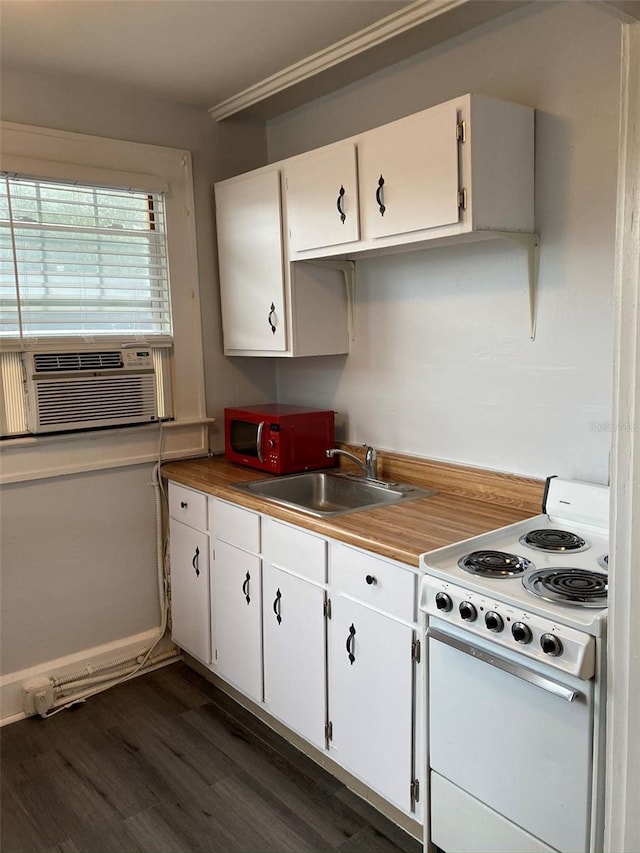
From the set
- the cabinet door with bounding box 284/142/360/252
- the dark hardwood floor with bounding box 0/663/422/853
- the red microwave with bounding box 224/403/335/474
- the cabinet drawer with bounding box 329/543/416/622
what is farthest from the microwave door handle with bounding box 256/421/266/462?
the dark hardwood floor with bounding box 0/663/422/853

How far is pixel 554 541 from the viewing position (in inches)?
79.2

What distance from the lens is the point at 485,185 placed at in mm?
2111

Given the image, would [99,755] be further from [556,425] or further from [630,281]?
[630,281]

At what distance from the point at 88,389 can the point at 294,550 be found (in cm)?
120

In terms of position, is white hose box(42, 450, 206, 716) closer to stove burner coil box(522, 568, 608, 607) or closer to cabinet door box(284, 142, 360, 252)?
cabinet door box(284, 142, 360, 252)

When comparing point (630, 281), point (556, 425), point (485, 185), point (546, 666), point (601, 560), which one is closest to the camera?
point (630, 281)

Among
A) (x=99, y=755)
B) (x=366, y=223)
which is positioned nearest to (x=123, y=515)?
(x=99, y=755)

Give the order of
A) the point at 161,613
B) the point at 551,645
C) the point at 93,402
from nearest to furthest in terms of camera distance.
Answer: the point at 551,645 → the point at 93,402 → the point at 161,613

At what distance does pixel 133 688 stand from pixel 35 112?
2.47 m

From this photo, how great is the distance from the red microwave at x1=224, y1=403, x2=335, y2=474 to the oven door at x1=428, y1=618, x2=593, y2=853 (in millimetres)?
1226

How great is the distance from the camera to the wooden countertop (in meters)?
2.06

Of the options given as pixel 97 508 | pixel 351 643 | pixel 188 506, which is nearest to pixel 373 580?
pixel 351 643

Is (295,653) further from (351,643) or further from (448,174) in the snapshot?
(448,174)

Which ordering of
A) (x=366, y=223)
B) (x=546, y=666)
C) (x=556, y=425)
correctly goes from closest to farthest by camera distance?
(x=546, y=666) → (x=556, y=425) → (x=366, y=223)
